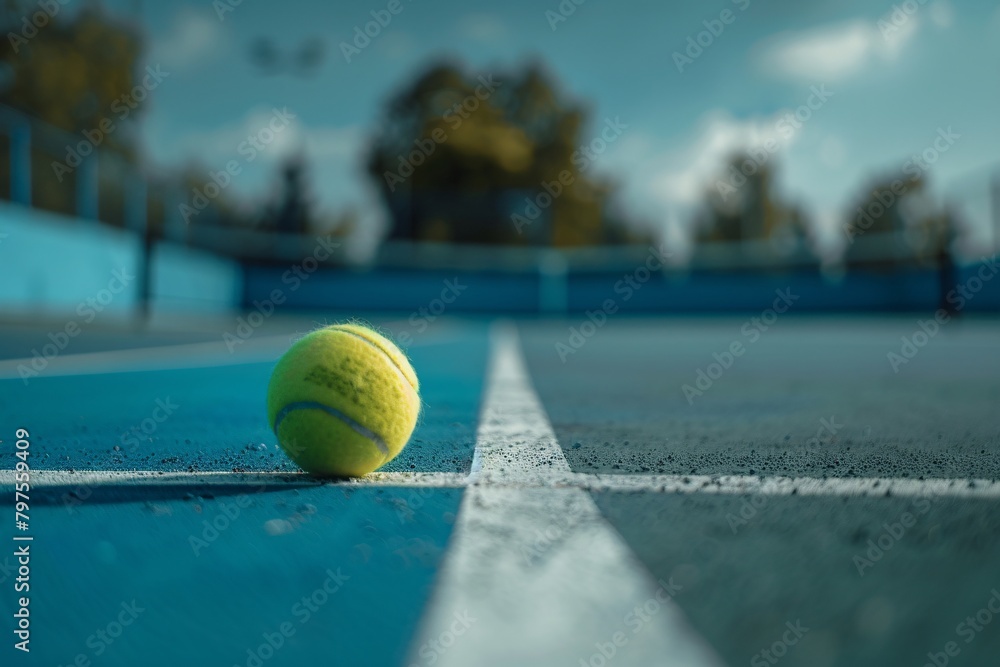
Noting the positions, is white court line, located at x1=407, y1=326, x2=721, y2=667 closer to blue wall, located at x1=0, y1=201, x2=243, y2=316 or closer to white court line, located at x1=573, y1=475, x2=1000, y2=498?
white court line, located at x1=573, y1=475, x2=1000, y2=498

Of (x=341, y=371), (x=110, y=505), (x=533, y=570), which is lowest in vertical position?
(x=110, y=505)

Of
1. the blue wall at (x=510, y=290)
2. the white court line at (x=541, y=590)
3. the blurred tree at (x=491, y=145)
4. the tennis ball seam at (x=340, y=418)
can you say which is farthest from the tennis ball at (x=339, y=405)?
the blurred tree at (x=491, y=145)

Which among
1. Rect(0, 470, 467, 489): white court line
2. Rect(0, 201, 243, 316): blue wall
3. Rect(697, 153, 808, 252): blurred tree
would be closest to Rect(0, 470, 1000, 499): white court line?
A: Rect(0, 470, 467, 489): white court line

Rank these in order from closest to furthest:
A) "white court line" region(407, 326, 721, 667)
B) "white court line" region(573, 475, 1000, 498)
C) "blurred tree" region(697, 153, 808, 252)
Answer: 1. "white court line" region(407, 326, 721, 667)
2. "white court line" region(573, 475, 1000, 498)
3. "blurred tree" region(697, 153, 808, 252)

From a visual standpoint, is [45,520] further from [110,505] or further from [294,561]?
[294,561]

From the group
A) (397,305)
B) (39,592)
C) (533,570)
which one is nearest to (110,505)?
(39,592)

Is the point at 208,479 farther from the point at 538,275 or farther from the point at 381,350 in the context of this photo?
the point at 538,275
